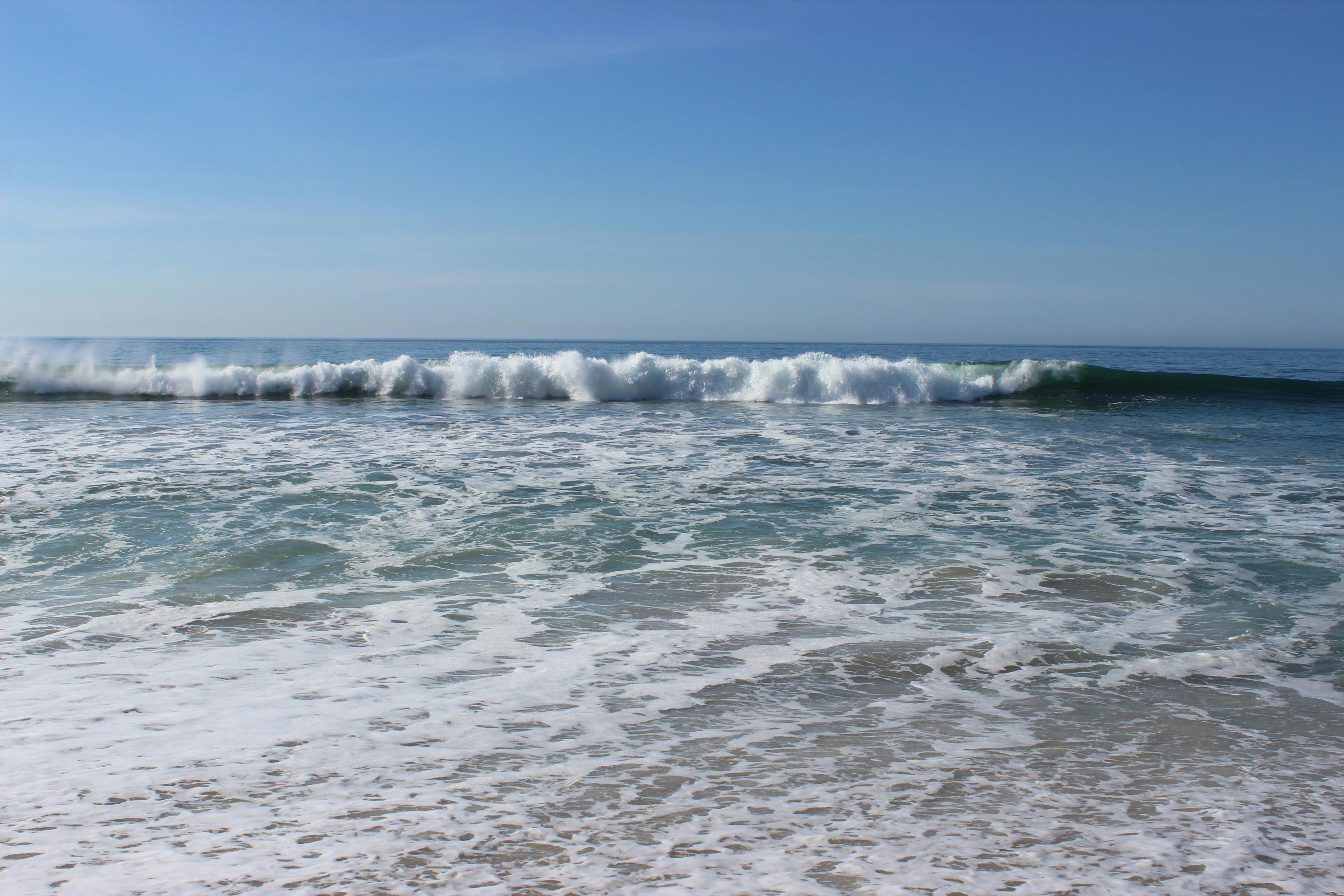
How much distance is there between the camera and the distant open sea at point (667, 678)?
2.53 m

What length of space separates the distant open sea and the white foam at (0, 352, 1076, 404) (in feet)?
39.9

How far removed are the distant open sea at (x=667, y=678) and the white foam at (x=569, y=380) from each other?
12.1m

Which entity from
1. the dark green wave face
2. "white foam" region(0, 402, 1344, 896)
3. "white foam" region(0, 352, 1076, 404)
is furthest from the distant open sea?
the dark green wave face

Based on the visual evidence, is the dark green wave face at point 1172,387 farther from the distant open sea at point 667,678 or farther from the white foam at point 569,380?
the distant open sea at point 667,678

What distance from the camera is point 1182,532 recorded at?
7.02m

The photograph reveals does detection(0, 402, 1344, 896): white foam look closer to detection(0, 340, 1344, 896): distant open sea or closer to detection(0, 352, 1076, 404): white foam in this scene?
detection(0, 340, 1344, 896): distant open sea

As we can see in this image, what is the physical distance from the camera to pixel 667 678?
3.90 meters

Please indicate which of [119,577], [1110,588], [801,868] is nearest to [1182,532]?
[1110,588]

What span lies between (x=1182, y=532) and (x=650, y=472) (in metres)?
5.40

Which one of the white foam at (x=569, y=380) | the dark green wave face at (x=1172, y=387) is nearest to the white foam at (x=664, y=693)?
the white foam at (x=569, y=380)

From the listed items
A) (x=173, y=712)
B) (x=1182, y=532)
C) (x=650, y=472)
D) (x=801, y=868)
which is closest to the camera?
(x=801, y=868)

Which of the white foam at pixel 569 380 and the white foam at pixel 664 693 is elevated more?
the white foam at pixel 569 380

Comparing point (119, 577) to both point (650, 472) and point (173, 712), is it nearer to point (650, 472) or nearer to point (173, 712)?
point (173, 712)

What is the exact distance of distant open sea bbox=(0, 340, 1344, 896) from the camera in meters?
2.53
